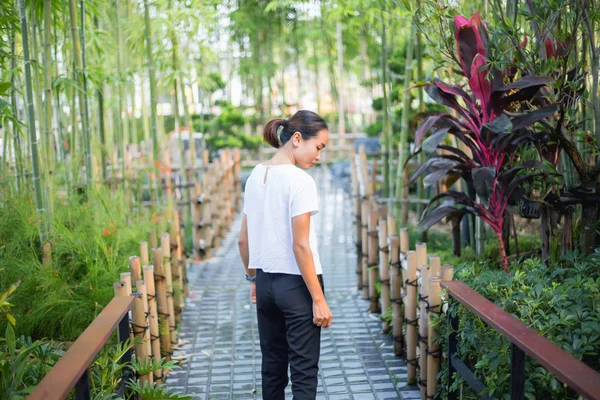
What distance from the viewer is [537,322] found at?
2.28 meters

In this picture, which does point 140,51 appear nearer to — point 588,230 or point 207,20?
point 207,20

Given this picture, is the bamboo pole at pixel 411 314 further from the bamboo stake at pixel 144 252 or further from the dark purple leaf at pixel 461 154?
the bamboo stake at pixel 144 252

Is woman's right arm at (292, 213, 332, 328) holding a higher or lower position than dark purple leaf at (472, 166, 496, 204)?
lower

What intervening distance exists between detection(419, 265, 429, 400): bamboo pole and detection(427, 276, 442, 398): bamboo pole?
0.08 m

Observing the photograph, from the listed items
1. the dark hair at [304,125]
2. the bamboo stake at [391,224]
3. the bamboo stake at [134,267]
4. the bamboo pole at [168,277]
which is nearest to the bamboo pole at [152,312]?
the bamboo stake at [134,267]

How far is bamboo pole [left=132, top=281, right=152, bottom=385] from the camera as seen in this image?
298 cm

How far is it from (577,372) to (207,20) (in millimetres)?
6349

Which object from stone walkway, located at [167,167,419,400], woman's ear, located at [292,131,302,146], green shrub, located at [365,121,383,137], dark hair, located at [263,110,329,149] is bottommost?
stone walkway, located at [167,167,419,400]

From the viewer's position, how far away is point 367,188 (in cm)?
611

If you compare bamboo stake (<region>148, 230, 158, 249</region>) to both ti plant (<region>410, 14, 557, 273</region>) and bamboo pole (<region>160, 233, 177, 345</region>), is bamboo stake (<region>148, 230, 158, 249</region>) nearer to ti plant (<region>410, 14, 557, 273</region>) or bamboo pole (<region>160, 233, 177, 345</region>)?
bamboo pole (<region>160, 233, 177, 345</region>)

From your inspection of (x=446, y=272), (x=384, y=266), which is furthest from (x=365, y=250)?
(x=446, y=272)

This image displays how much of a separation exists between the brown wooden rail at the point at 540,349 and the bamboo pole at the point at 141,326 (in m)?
1.39

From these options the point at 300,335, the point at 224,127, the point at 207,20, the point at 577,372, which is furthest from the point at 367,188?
the point at 224,127

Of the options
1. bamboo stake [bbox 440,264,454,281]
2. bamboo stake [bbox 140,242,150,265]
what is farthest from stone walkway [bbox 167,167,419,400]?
bamboo stake [bbox 440,264,454,281]
